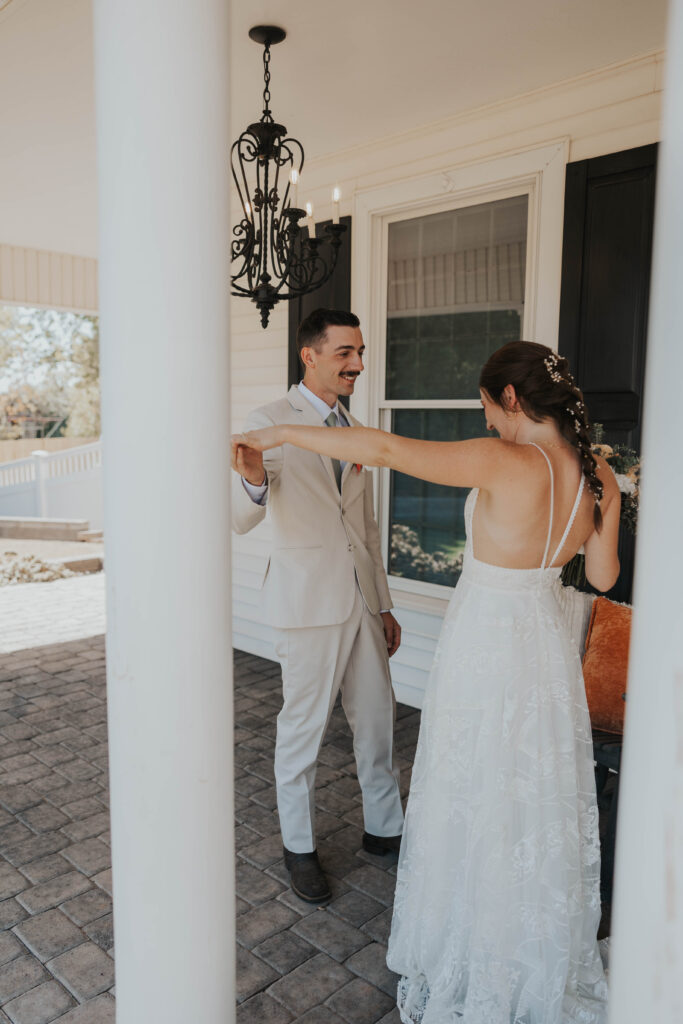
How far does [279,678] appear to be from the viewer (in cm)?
484

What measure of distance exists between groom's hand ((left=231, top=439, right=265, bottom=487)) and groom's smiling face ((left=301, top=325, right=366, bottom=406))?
1.79ft

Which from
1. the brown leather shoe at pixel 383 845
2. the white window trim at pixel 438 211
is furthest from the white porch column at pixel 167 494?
the white window trim at pixel 438 211

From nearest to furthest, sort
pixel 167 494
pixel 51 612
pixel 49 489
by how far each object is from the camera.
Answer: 1. pixel 167 494
2. pixel 51 612
3. pixel 49 489

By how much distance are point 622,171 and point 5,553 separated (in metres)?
8.00

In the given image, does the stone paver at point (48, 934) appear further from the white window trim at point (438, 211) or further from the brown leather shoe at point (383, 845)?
the white window trim at point (438, 211)

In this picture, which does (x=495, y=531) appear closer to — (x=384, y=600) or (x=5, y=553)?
(x=384, y=600)

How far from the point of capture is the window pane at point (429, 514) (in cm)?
419

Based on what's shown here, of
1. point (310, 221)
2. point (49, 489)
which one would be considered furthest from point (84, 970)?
point (49, 489)

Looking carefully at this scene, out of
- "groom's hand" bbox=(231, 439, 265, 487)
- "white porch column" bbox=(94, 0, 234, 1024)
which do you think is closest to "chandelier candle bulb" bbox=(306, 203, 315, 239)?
"groom's hand" bbox=(231, 439, 265, 487)

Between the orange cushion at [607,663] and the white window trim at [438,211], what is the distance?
1.33 metres

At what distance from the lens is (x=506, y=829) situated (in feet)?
6.32

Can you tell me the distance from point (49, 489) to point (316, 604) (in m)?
10.9

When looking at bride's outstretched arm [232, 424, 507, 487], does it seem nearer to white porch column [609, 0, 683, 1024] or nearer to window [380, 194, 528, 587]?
white porch column [609, 0, 683, 1024]

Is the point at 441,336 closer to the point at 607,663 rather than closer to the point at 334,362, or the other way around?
the point at 334,362
